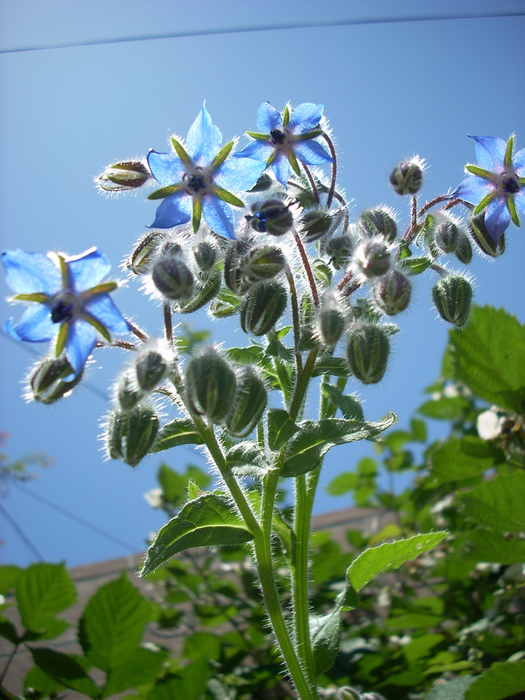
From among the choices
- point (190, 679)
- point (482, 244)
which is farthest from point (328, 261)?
point (190, 679)

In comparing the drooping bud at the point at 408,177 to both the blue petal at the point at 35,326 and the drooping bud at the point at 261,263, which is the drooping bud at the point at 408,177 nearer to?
the drooping bud at the point at 261,263

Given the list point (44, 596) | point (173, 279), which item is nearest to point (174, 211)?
point (173, 279)

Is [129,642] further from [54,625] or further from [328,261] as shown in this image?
[328,261]

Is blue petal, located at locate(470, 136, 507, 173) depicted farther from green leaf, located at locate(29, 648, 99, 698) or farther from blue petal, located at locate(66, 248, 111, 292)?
green leaf, located at locate(29, 648, 99, 698)

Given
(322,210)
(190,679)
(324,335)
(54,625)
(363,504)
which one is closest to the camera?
(324,335)

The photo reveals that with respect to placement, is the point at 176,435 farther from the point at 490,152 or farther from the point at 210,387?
the point at 490,152

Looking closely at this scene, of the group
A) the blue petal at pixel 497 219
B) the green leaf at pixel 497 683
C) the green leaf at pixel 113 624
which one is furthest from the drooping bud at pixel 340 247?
the green leaf at pixel 113 624

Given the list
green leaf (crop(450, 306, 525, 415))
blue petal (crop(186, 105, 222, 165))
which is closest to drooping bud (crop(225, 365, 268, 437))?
blue petal (crop(186, 105, 222, 165))
